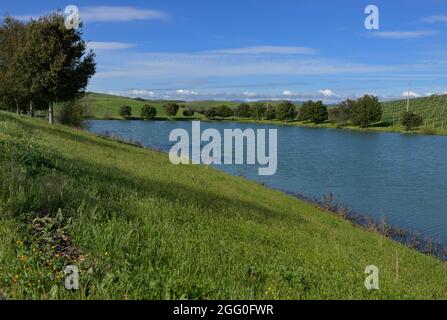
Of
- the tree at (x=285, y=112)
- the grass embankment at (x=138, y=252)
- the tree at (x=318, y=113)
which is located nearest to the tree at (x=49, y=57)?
the grass embankment at (x=138, y=252)

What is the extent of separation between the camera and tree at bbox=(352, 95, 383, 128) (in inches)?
6117

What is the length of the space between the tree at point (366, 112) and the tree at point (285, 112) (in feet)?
112

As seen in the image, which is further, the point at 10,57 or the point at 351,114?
the point at 351,114

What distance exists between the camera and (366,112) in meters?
156

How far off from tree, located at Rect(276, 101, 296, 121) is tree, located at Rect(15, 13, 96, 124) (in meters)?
153

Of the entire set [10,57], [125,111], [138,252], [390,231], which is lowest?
[390,231]

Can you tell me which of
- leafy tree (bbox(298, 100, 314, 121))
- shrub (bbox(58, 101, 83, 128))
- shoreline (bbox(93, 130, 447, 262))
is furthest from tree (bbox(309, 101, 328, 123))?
shoreline (bbox(93, 130, 447, 262))

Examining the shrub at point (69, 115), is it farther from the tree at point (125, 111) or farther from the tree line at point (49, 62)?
the tree at point (125, 111)

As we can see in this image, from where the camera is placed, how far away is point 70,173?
38.4 feet

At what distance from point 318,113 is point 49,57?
147 metres

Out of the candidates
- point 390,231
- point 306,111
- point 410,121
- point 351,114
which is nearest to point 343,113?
point 351,114

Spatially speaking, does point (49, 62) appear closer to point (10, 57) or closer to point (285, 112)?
point (10, 57)

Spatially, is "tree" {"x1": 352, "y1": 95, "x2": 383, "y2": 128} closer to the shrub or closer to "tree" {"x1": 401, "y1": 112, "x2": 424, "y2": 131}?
"tree" {"x1": 401, "y1": 112, "x2": 424, "y2": 131}
